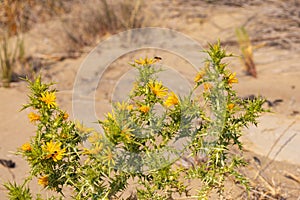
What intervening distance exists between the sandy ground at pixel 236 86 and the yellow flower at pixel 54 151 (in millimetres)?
942

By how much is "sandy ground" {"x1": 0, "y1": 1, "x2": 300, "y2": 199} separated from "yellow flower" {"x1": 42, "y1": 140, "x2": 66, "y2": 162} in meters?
0.94

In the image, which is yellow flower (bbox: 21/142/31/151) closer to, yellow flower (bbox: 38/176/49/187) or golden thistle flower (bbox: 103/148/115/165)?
yellow flower (bbox: 38/176/49/187)

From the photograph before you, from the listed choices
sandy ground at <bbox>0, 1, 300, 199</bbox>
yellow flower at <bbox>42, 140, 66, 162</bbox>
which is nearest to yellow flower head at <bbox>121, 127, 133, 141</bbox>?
yellow flower at <bbox>42, 140, 66, 162</bbox>

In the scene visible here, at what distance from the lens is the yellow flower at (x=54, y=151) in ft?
5.64

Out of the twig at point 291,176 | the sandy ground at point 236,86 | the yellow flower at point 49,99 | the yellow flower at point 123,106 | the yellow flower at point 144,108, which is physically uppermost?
the yellow flower at point 49,99

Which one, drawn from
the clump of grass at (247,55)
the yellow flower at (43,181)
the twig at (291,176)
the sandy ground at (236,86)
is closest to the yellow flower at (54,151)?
the yellow flower at (43,181)

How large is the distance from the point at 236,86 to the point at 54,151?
242cm

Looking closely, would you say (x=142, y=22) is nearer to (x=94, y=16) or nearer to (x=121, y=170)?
(x=94, y=16)

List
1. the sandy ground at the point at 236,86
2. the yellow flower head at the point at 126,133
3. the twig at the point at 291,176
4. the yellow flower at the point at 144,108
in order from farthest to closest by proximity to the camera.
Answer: the sandy ground at the point at 236,86 → the twig at the point at 291,176 → the yellow flower at the point at 144,108 → the yellow flower head at the point at 126,133

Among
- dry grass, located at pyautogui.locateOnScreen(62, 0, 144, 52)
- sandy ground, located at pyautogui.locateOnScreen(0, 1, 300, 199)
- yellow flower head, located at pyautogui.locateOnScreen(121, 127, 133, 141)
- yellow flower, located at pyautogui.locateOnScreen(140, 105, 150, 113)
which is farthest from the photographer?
dry grass, located at pyautogui.locateOnScreen(62, 0, 144, 52)

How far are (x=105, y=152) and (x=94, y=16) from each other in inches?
134

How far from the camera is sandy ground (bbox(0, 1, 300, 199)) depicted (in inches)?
114

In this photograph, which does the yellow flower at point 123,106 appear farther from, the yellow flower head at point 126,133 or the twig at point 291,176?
the twig at point 291,176

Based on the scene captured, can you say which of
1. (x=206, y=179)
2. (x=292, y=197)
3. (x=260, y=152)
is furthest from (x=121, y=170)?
(x=260, y=152)
